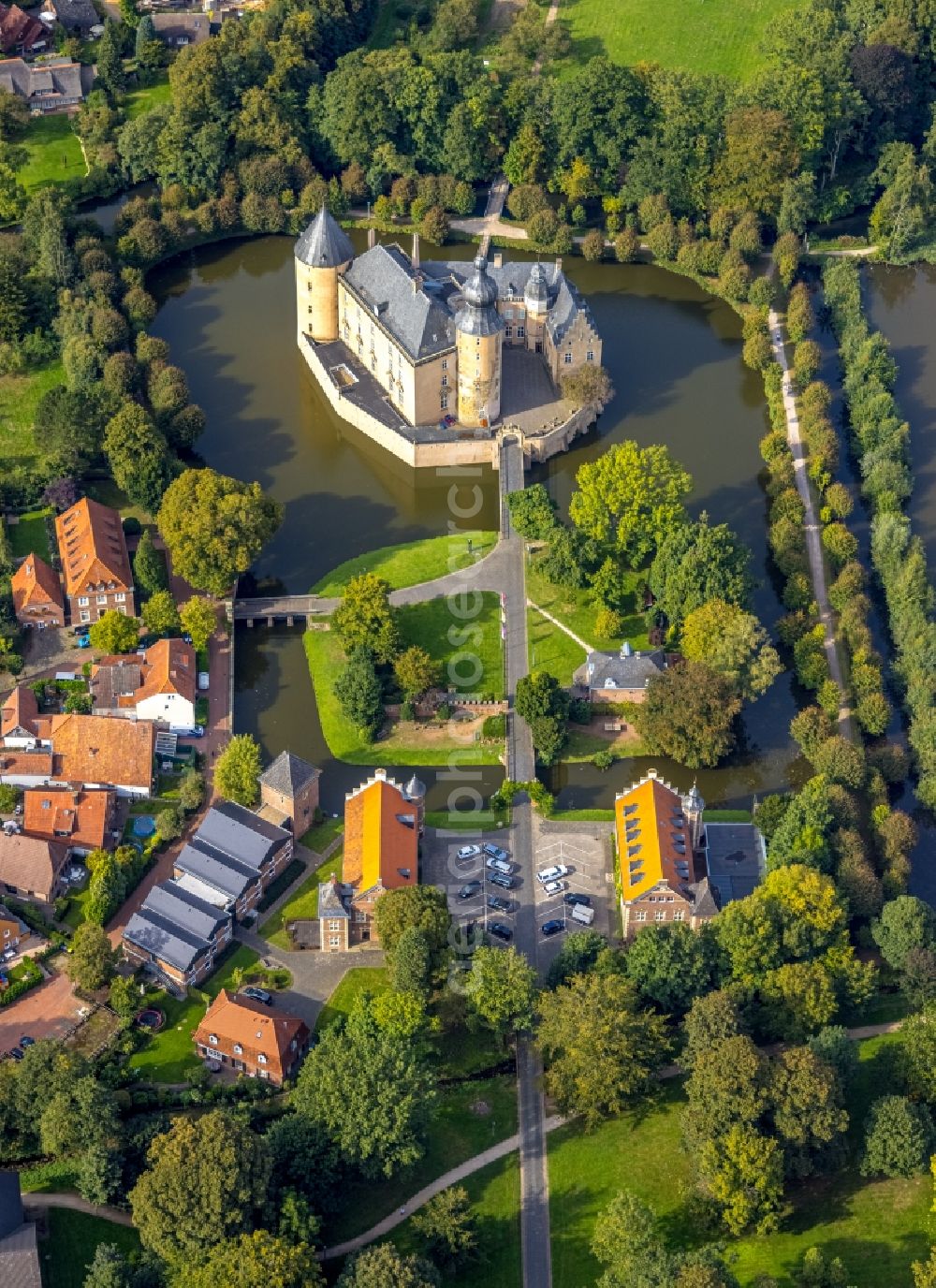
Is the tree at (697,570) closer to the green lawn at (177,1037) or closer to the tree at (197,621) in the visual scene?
the tree at (197,621)

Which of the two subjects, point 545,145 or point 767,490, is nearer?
point 767,490

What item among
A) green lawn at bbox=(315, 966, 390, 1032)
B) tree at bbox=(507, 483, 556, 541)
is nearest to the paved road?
tree at bbox=(507, 483, 556, 541)

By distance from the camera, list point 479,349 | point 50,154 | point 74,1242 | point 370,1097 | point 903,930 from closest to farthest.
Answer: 1. point 74,1242
2. point 370,1097
3. point 903,930
4. point 479,349
5. point 50,154

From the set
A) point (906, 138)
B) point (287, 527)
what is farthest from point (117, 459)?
point (906, 138)

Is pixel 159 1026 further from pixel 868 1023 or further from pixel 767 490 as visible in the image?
pixel 767 490

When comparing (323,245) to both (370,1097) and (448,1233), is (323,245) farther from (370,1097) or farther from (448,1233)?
(448,1233)

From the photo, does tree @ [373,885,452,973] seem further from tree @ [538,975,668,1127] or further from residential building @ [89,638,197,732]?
residential building @ [89,638,197,732]

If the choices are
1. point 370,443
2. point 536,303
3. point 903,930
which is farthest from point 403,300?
point 903,930
